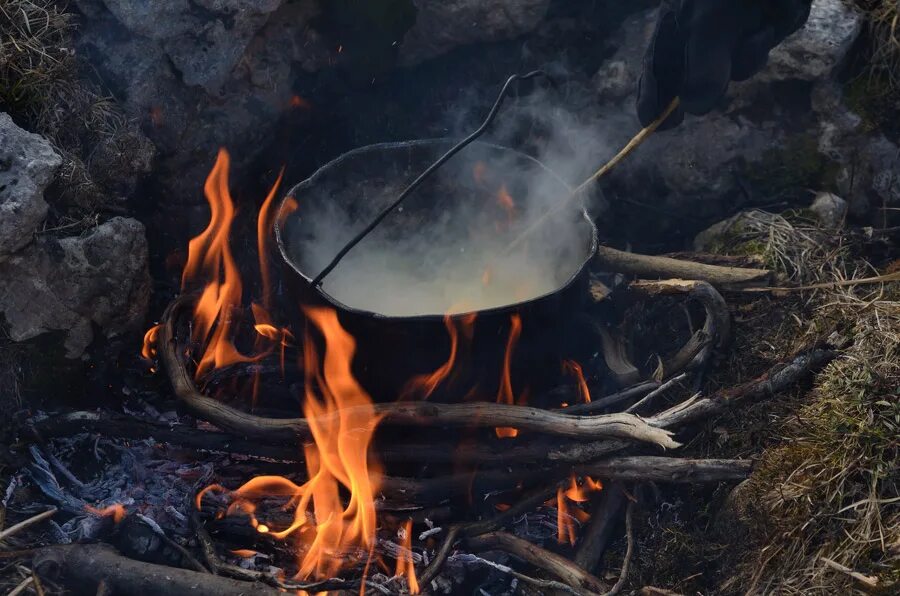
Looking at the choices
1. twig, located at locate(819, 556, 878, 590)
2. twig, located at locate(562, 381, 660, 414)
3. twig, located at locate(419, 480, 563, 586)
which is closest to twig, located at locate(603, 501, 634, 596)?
Answer: twig, located at locate(419, 480, 563, 586)

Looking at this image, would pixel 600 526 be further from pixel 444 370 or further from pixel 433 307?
pixel 433 307

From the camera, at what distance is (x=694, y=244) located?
4496mm

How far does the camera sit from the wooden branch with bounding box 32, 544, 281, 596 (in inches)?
115

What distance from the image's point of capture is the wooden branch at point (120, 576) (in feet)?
9.60

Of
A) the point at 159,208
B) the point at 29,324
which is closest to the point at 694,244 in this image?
the point at 159,208

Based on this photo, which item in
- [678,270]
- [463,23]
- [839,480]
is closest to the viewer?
[839,480]

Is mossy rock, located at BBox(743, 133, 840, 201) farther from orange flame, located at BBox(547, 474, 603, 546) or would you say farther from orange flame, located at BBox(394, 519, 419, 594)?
orange flame, located at BBox(394, 519, 419, 594)

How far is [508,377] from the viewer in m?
3.33

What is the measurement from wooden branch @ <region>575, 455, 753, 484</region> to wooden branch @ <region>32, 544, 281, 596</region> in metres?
1.50

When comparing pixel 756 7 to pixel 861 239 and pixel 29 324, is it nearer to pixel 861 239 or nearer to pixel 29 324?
pixel 861 239

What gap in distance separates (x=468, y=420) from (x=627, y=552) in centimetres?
86

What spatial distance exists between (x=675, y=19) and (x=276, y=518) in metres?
2.84

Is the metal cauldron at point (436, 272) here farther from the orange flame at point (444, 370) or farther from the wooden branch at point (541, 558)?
the wooden branch at point (541, 558)

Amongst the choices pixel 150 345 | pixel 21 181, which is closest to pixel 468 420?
pixel 150 345
